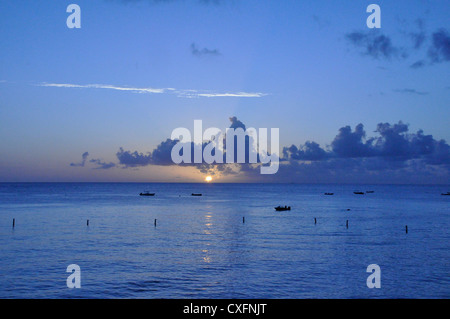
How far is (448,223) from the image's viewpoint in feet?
297

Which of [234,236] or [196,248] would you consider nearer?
[196,248]

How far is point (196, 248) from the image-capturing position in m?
56.1

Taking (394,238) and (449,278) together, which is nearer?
(449,278)

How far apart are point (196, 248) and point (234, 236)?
14.5 m

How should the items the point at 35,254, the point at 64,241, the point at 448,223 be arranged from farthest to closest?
the point at 448,223 < the point at 64,241 < the point at 35,254

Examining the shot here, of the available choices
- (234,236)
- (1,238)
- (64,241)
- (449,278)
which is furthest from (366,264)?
(1,238)

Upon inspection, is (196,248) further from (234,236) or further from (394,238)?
(394,238)
